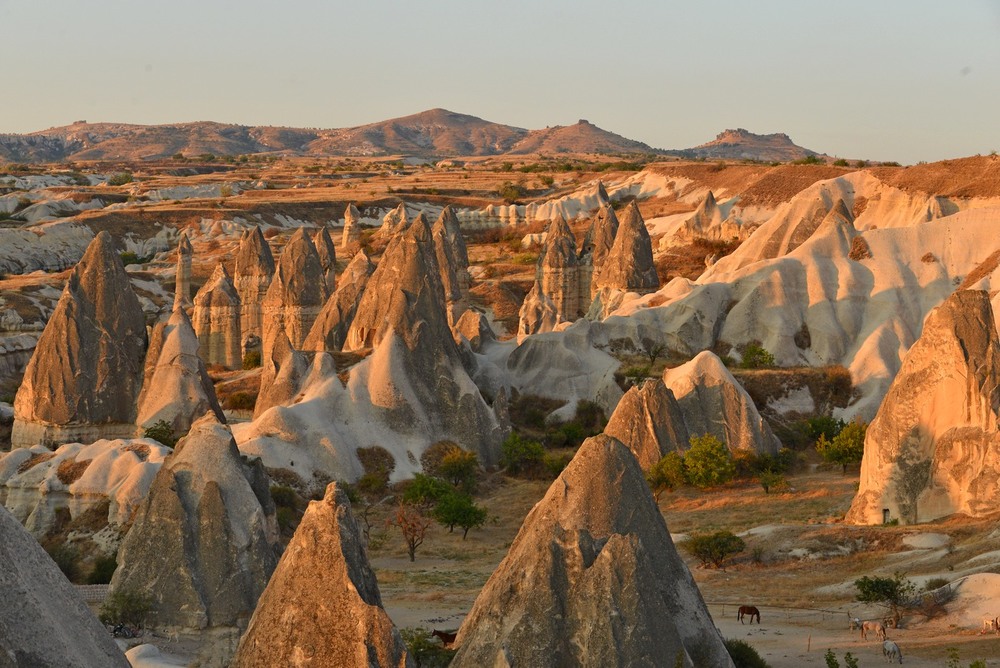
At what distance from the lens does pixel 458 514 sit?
30266 millimetres

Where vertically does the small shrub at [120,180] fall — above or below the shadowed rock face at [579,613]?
above

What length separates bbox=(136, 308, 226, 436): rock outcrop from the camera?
36.2m

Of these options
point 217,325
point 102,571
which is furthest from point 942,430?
point 217,325

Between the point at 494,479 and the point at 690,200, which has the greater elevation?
the point at 690,200

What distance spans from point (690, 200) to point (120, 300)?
198ft

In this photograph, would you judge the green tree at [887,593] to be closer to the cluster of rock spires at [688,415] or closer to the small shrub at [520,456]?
the cluster of rock spires at [688,415]

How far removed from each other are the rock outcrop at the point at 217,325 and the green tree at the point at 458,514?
23098 mm

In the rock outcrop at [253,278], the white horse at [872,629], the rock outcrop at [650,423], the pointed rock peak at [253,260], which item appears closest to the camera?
the white horse at [872,629]

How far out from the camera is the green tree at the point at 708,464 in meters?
32.8

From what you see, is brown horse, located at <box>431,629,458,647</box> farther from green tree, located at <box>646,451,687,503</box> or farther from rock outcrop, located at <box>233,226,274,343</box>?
rock outcrop, located at <box>233,226,274,343</box>

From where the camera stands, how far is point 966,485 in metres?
27.6

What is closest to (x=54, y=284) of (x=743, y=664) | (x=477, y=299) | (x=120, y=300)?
(x=477, y=299)

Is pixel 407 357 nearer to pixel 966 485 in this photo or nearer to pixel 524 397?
pixel 524 397

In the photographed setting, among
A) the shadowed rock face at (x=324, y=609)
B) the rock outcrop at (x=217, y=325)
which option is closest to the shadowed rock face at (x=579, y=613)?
the shadowed rock face at (x=324, y=609)
